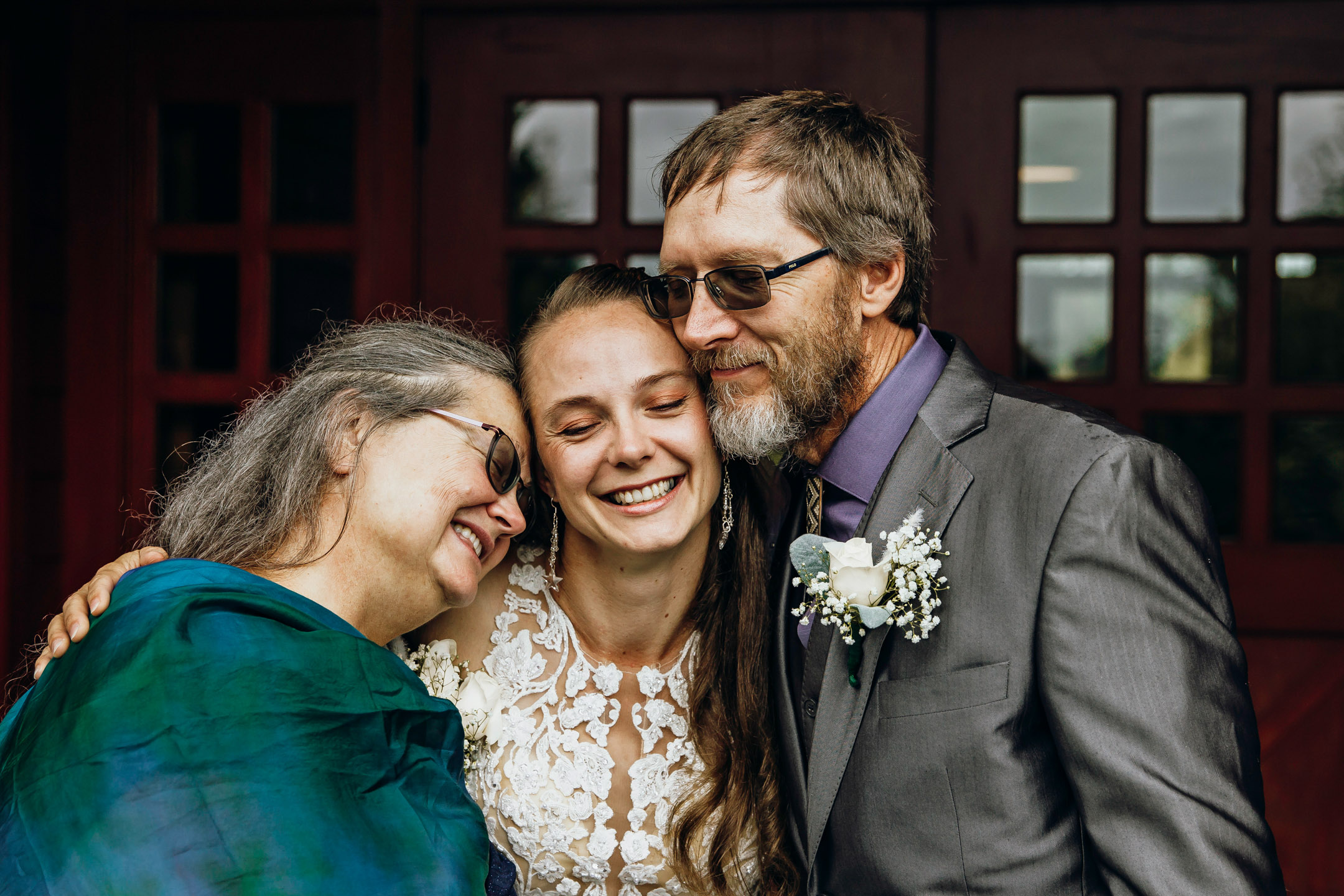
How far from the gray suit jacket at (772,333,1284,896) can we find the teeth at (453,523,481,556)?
78cm

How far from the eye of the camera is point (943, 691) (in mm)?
1749

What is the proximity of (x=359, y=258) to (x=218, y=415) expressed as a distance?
769mm

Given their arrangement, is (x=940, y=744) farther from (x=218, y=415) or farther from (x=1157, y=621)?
(x=218, y=415)

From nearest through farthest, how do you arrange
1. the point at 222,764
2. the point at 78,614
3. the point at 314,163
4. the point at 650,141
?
the point at 222,764 → the point at 78,614 → the point at 650,141 → the point at 314,163

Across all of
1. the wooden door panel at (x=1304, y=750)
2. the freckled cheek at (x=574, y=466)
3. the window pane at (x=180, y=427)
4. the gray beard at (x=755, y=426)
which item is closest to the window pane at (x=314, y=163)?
the window pane at (x=180, y=427)

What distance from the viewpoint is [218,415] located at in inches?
135

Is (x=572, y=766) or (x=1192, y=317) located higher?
(x=1192, y=317)

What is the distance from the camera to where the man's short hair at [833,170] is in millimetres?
2023

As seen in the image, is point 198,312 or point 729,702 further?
point 198,312

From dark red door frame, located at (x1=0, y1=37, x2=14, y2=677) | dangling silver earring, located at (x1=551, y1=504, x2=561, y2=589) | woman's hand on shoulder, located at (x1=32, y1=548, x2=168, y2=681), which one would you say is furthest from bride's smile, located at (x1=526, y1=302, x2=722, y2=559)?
dark red door frame, located at (x1=0, y1=37, x2=14, y2=677)

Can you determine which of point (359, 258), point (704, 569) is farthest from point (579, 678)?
point (359, 258)

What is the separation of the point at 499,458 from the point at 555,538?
424mm

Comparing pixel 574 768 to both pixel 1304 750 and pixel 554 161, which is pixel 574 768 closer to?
pixel 554 161

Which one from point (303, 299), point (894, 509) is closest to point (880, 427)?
point (894, 509)
